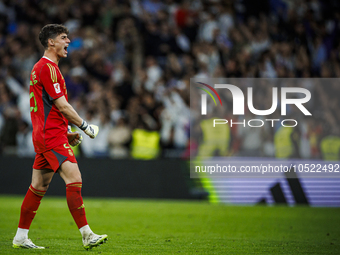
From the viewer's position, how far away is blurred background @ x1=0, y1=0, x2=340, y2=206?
43.3 feet

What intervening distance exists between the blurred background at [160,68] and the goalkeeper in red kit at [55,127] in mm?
7451

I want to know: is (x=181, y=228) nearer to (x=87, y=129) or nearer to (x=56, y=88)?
(x=87, y=129)

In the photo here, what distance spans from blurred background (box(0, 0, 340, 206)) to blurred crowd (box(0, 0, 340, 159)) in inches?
1.4

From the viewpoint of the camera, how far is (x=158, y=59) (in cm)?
1636

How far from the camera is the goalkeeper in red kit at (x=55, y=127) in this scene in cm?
559

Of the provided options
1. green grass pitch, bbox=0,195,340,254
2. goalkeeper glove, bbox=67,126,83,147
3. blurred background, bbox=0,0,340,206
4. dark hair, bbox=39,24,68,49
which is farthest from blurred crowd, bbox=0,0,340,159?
dark hair, bbox=39,24,68,49

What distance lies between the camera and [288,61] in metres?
15.0

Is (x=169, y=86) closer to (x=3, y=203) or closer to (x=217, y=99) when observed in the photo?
(x=217, y=99)

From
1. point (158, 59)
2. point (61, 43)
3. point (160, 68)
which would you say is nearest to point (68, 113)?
point (61, 43)

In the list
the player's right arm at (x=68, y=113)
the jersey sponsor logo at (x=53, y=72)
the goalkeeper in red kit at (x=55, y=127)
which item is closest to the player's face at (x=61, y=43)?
the goalkeeper in red kit at (x=55, y=127)

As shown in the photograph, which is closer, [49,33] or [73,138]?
[49,33]

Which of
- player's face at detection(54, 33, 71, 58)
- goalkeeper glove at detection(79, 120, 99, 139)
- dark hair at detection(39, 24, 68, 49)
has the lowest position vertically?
goalkeeper glove at detection(79, 120, 99, 139)

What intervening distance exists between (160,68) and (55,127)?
34.2 ft

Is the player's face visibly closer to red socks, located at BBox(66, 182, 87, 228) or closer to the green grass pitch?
red socks, located at BBox(66, 182, 87, 228)
